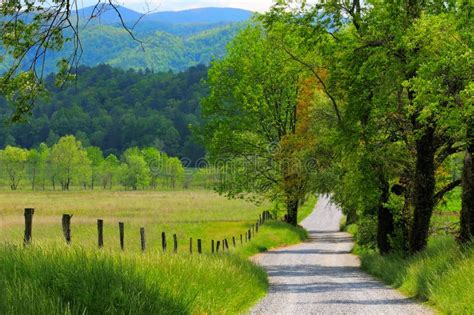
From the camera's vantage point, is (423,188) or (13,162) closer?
(423,188)

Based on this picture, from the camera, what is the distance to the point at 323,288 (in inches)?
923

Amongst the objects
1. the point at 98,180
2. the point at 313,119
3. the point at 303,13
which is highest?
the point at 303,13

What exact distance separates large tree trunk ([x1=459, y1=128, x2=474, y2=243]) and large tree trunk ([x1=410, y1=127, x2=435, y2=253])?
385 cm

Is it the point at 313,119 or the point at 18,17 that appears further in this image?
the point at 313,119

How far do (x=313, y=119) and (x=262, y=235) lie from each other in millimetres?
8882

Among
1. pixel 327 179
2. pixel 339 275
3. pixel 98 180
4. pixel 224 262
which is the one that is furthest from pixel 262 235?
pixel 98 180

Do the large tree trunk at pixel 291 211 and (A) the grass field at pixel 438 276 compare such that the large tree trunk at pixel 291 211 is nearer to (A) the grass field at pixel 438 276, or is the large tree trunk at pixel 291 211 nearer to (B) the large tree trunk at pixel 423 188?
(A) the grass field at pixel 438 276

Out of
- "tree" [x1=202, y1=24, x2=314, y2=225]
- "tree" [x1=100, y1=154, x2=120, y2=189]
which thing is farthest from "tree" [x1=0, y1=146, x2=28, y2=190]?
"tree" [x1=202, y1=24, x2=314, y2=225]

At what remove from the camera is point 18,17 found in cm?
1159

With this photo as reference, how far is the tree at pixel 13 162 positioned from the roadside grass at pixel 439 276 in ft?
475

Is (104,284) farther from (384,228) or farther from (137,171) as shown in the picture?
(137,171)

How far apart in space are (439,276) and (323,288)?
5301mm

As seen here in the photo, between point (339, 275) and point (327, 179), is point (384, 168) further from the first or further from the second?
point (327, 179)

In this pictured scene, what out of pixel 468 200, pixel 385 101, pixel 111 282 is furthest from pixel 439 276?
pixel 111 282
